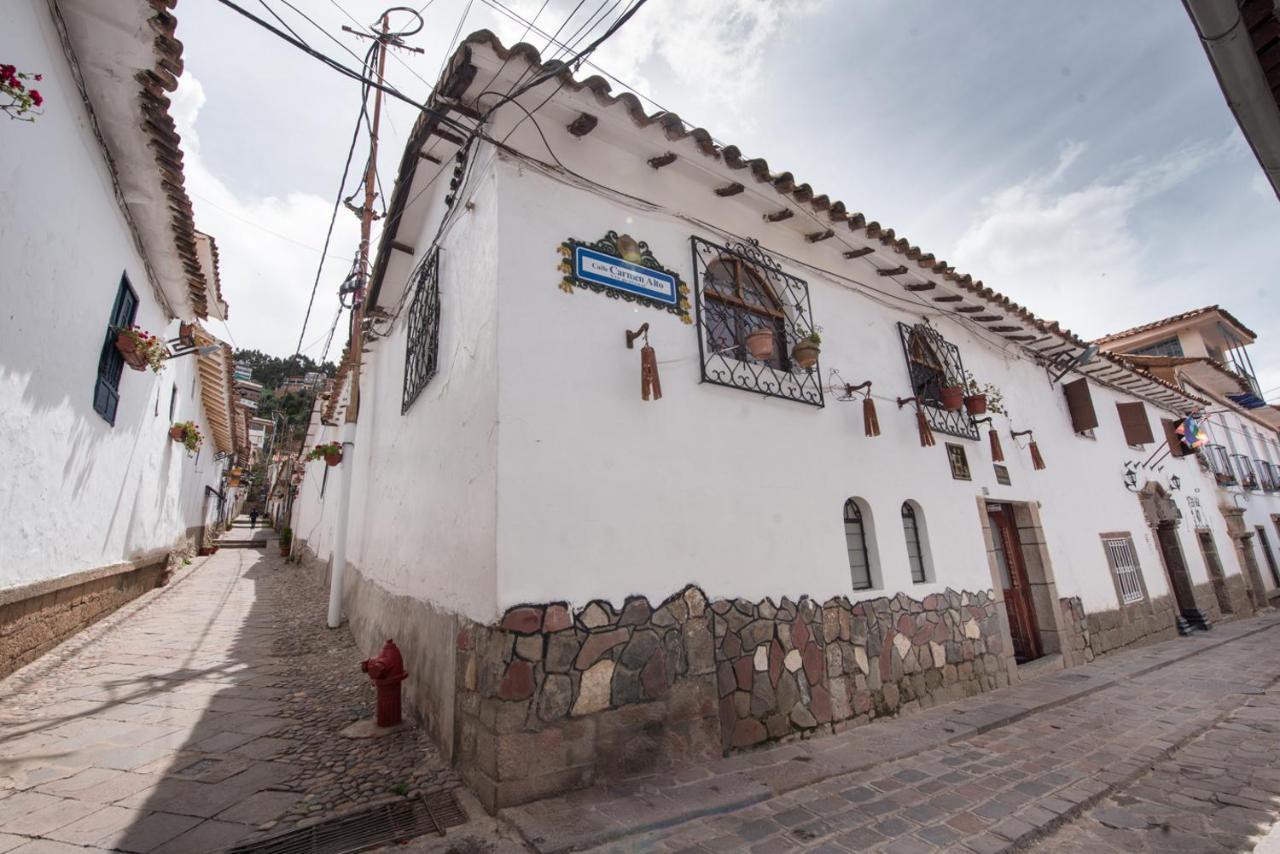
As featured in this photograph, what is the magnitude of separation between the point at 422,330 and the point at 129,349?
332cm

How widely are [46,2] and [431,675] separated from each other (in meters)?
5.55

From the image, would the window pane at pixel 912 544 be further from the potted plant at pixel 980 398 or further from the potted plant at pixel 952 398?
the potted plant at pixel 980 398

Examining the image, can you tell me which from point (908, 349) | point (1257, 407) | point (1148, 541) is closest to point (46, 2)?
point (908, 349)

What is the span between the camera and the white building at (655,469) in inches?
133

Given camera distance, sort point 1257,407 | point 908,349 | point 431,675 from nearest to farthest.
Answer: point 431,675
point 908,349
point 1257,407

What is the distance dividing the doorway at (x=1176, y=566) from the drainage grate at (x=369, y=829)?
13.0m

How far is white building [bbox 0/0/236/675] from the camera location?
388 cm

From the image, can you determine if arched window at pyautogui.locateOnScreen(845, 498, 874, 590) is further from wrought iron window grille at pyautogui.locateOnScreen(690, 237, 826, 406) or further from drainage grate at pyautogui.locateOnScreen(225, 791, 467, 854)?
drainage grate at pyautogui.locateOnScreen(225, 791, 467, 854)

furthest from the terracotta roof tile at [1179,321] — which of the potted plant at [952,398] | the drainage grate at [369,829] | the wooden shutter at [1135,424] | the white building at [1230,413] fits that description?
the drainage grate at [369,829]

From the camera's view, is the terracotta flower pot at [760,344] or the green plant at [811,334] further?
the green plant at [811,334]

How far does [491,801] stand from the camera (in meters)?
2.92

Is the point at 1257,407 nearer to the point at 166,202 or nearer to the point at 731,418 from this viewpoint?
the point at 731,418

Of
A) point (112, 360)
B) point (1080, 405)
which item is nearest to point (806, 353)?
point (1080, 405)

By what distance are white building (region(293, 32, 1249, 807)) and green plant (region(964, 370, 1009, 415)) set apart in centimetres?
28
